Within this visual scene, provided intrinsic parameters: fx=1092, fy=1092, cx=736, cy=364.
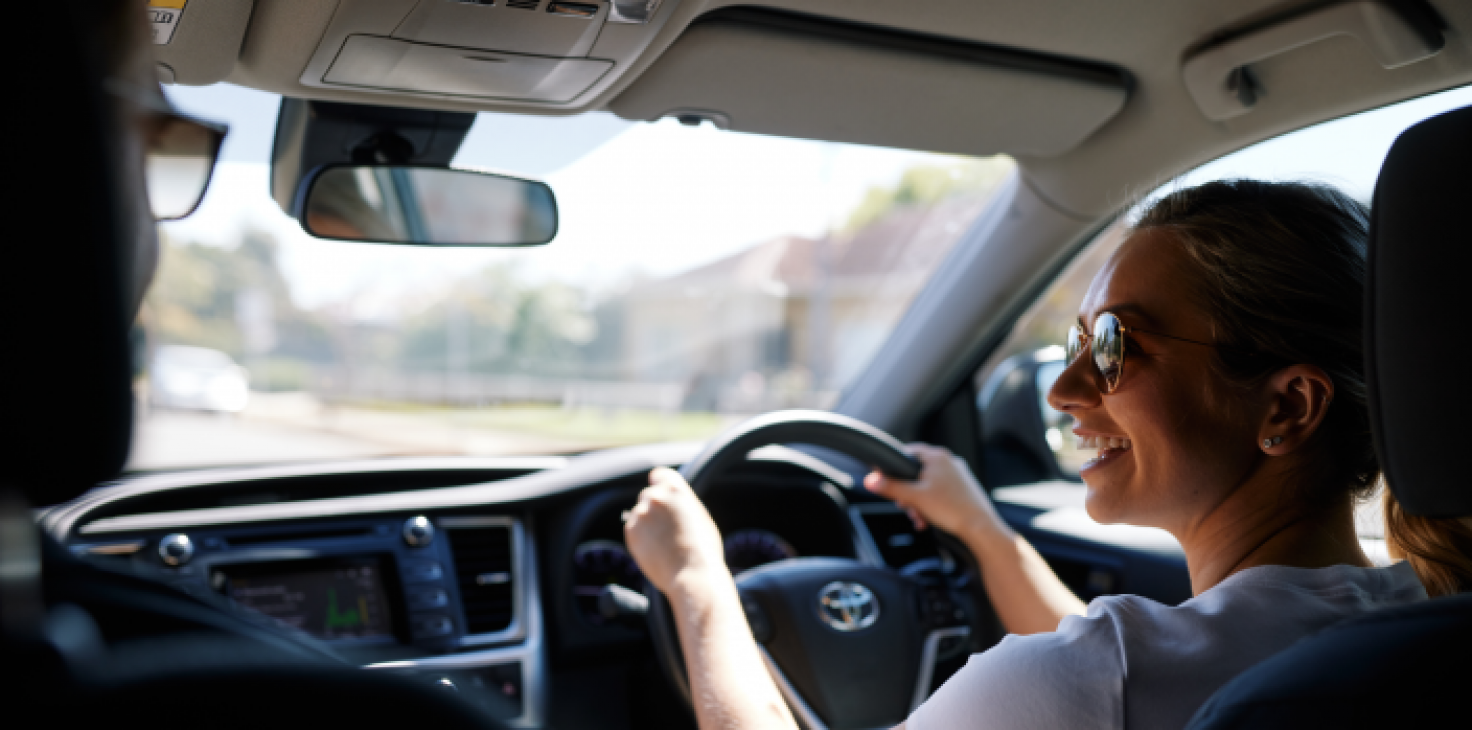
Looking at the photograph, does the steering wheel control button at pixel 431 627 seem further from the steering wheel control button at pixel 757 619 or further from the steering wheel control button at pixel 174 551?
the steering wheel control button at pixel 757 619

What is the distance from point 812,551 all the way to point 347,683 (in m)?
2.79

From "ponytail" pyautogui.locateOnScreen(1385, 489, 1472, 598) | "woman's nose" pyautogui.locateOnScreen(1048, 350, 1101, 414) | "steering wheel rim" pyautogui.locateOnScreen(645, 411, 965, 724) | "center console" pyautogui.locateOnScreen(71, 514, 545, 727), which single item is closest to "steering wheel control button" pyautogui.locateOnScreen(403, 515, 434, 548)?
"center console" pyautogui.locateOnScreen(71, 514, 545, 727)

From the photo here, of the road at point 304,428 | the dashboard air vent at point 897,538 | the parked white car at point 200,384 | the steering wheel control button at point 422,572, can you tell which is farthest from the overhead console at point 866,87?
the parked white car at point 200,384

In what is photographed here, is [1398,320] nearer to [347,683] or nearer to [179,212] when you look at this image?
[347,683]

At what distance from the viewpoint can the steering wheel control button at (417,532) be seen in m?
2.89

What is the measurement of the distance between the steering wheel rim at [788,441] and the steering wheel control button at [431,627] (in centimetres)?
77

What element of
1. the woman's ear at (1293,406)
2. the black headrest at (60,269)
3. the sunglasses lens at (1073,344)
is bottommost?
the woman's ear at (1293,406)

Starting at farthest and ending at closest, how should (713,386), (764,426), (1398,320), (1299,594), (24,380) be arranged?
1. (713,386)
2. (764,426)
3. (1299,594)
4. (1398,320)
5. (24,380)

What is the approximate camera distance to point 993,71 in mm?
2582

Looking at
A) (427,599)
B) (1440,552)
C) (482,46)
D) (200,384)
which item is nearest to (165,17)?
(482,46)

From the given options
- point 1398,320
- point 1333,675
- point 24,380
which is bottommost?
point 1333,675

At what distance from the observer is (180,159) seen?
120 centimetres

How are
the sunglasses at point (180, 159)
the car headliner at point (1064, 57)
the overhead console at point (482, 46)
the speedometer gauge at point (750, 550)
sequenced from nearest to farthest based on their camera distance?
the sunglasses at point (180, 159), the overhead console at point (482, 46), the car headliner at point (1064, 57), the speedometer gauge at point (750, 550)

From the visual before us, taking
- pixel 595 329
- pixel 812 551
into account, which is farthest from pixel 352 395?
pixel 812 551
